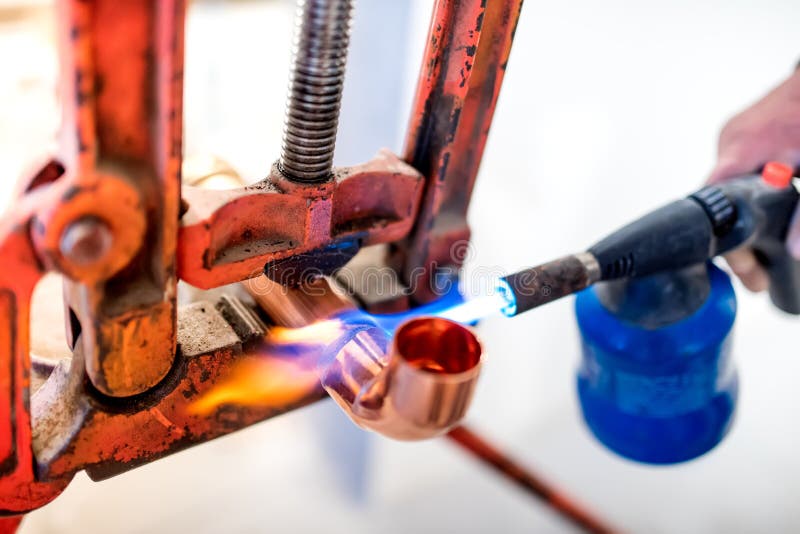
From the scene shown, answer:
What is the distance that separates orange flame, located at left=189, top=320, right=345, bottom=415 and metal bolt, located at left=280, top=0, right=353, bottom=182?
0.13 meters

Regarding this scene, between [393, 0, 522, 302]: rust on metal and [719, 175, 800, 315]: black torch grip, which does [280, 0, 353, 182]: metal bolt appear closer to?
[393, 0, 522, 302]: rust on metal

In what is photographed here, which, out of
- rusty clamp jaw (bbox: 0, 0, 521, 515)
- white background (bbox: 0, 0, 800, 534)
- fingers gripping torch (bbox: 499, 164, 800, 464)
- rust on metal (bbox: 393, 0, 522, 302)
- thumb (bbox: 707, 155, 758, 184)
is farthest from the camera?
white background (bbox: 0, 0, 800, 534)

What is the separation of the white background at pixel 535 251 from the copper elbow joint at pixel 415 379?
67 cm

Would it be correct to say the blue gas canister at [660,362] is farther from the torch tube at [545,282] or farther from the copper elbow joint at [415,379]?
the copper elbow joint at [415,379]

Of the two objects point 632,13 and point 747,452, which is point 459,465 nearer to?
point 747,452

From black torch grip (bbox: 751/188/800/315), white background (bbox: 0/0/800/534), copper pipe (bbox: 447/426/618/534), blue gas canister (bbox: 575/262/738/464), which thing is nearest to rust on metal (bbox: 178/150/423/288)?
blue gas canister (bbox: 575/262/738/464)

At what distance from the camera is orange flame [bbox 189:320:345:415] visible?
1.89 feet

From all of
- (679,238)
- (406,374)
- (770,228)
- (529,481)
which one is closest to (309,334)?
(406,374)

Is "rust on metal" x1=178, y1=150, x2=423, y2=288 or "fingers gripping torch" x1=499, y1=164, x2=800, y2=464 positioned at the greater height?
"rust on metal" x1=178, y1=150, x2=423, y2=288

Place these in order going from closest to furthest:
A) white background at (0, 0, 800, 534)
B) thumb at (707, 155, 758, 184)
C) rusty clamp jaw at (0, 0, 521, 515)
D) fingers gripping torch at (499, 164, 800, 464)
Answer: rusty clamp jaw at (0, 0, 521, 515)
fingers gripping torch at (499, 164, 800, 464)
thumb at (707, 155, 758, 184)
white background at (0, 0, 800, 534)

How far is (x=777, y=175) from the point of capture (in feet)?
2.47

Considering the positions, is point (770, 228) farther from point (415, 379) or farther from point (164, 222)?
point (164, 222)

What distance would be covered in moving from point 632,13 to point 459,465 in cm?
110

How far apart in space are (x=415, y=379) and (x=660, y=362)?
15.9 inches
